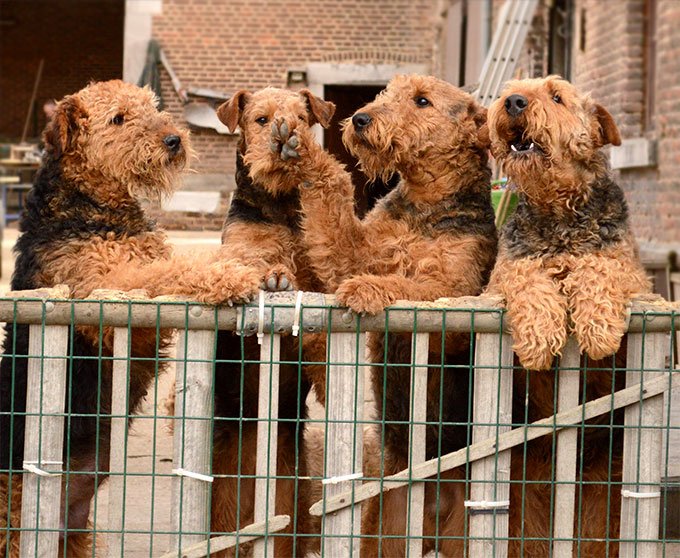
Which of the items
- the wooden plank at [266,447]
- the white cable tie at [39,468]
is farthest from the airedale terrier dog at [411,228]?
the white cable tie at [39,468]

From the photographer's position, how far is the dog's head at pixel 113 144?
4562mm

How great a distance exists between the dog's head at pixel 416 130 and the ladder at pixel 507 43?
25.7ft

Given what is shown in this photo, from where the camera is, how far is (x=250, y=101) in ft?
15.9

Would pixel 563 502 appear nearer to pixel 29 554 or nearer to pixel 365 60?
pixel 29 554

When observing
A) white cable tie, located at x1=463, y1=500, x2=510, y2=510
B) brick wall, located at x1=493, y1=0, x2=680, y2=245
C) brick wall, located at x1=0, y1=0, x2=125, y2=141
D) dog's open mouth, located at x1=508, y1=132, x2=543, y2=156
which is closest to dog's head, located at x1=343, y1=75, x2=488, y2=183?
dog's open mouth, located at x1=508, y1=132, x2=543, y2=156

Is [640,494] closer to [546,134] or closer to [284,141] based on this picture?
[546,134]

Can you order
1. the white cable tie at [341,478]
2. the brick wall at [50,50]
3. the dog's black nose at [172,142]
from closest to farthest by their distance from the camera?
the white cable tie at [341,478] → the dog's black nose at [172,142] → the brick wall at [50,50]

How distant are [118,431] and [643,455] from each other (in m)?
1.74

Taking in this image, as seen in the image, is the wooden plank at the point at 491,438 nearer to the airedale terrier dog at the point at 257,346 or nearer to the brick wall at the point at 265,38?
the airedale terrier dog at the point at 257,346

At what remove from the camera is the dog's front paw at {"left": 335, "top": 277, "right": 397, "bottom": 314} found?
388cm

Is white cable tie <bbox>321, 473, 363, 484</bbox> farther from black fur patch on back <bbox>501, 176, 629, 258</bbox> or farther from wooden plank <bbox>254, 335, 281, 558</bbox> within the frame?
black fur patch on back <bbox>501, 176, 629, 258</bbox>

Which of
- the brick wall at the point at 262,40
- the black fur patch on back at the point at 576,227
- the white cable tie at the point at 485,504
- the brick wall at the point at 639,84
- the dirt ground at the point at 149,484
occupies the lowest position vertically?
the dirt ground at the point at 149,484

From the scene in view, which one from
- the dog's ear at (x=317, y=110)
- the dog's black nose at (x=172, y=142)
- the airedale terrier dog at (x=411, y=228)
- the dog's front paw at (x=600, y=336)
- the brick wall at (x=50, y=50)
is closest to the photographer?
A: the dog's front paw at (x=600, y=336)

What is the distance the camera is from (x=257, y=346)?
15.5 ft
